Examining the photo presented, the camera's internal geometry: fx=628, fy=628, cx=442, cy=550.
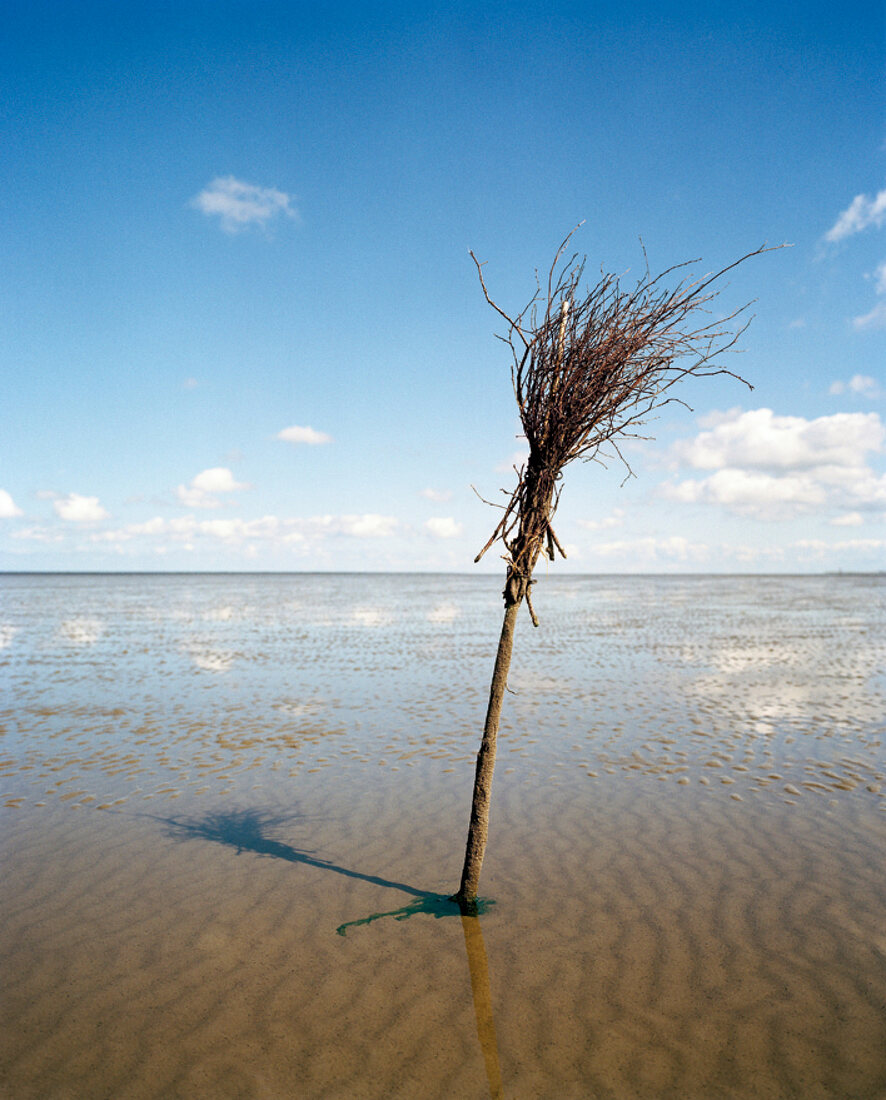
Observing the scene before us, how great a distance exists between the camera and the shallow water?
4059 millimetres

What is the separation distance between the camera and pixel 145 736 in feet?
39.4

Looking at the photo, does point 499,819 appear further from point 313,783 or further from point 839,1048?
point 839,1048

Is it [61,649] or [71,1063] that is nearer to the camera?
[71,1063]

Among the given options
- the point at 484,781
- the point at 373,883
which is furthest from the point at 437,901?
the point at 484,781

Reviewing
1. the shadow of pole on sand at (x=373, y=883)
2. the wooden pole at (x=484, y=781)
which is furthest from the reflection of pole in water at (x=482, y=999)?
the wooden pole at (x=484, y=781)

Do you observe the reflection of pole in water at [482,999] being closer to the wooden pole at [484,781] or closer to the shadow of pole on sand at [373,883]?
the shadow of pole on sand at [373,883]

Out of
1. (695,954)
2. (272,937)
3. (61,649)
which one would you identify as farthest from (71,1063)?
(61,649)

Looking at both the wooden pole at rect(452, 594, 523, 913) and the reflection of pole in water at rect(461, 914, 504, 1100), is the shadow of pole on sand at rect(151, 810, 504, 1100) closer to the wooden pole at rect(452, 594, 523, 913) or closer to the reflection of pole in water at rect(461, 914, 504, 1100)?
the reflection of pole in water at rect(461, 914, 504, 1100)

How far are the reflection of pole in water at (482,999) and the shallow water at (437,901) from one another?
0.02 metres

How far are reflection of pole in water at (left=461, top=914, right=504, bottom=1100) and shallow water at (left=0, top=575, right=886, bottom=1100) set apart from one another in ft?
0.08

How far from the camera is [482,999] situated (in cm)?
459

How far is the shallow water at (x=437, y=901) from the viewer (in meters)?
4.06

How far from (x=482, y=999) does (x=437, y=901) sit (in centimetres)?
141

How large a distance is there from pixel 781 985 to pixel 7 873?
291 inches
